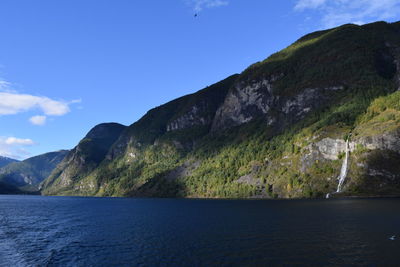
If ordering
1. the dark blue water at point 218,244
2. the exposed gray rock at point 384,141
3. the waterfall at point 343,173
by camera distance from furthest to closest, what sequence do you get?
the waterfall at point 343,173, the exposed gray rock at point 384,141, the dark blue water at point 218,244

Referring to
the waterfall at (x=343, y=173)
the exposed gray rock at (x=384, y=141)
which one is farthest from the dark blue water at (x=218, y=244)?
the exposed gray rock at (x=384, y=141)

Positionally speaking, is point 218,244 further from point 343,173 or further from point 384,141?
point 384,141

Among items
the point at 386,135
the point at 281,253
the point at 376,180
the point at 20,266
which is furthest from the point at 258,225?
the point at 386,135

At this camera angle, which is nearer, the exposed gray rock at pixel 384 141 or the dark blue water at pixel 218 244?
the dark blue water at pixel 218 244

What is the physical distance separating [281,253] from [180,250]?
58.6 ft

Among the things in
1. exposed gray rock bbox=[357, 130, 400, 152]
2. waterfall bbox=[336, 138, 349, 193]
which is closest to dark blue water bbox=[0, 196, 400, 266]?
waterfall bbox=[336, 138, 349, 193]

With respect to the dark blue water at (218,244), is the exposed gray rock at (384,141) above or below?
above

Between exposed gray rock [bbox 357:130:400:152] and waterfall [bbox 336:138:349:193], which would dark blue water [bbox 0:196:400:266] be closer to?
waterfall [bbox 336:138:349:193]

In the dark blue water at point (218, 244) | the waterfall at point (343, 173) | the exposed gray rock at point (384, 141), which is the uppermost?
the exposed gray rock at point (384, 141)

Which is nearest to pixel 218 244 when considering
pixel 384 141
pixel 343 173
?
pixel 343 173

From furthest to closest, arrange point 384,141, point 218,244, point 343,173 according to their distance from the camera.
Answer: point 343,173
point 384,141
point 218,244

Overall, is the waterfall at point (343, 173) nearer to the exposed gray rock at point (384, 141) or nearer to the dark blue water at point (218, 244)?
the exposed gray rock at point (384, 141)

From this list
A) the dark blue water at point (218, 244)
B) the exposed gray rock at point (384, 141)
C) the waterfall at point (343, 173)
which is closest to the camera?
Answer: the dark blue water at point (218, 244)

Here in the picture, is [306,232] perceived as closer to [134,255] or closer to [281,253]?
[281,253]
